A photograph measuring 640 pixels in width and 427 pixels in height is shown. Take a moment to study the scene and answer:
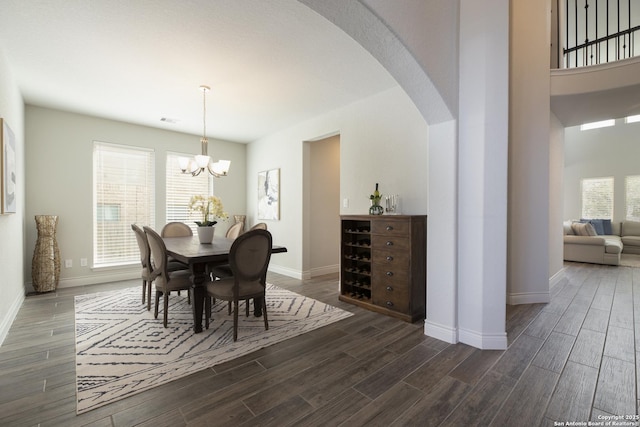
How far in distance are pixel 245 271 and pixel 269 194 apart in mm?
3153

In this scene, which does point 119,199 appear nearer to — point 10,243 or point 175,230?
point 175,230

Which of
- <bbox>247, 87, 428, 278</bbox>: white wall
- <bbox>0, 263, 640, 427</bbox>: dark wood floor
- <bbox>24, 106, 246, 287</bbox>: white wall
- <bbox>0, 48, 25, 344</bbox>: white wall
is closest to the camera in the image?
<bbox>0, 263, 640, 427</bbox>: dark wood floor

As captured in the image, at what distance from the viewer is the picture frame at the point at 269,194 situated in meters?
5.34

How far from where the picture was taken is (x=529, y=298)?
3510mm

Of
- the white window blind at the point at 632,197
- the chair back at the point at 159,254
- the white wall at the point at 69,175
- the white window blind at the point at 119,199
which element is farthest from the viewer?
the white window blind at the point at 632,197

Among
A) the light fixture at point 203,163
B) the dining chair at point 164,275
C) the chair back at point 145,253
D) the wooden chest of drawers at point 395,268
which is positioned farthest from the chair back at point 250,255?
the light fixture at point 203,163

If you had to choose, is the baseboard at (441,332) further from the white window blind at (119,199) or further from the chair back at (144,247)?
the white window blind at (119,199)

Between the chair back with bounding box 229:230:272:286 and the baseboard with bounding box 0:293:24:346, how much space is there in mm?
2145

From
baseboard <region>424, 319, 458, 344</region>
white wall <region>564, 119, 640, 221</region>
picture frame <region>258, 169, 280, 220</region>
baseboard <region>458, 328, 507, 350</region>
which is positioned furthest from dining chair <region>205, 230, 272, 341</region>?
white wall <region>564, 119, 640, 221</region>

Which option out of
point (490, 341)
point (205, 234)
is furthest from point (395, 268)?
point (205, 234)

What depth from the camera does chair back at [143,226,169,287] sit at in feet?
8.84

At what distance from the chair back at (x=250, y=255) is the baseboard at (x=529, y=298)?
3145mm

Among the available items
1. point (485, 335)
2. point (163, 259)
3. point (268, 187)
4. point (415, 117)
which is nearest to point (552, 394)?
point (485, 335)

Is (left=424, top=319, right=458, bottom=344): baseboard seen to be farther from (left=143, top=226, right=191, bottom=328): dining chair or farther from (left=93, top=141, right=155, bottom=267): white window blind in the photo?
(left=93, top=141, right=155, bottom=267): white window blind
